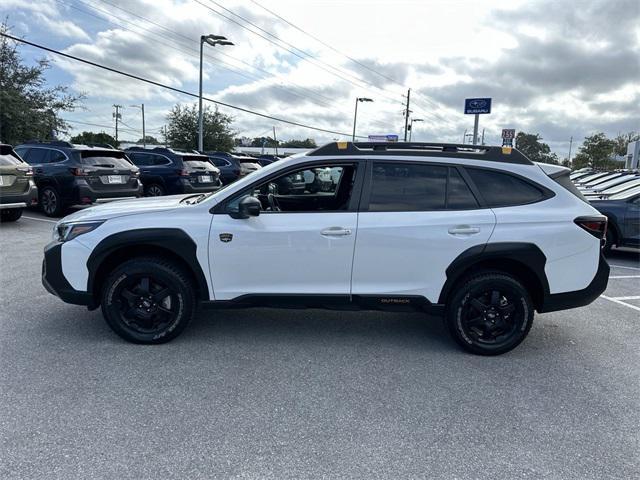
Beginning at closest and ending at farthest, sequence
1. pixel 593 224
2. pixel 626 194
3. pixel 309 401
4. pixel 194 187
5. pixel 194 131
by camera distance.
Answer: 1. pixel 309 401
2. pixel 593 224
3. pixel 626 194
4. pixel 194 187
5. pixel 194 131

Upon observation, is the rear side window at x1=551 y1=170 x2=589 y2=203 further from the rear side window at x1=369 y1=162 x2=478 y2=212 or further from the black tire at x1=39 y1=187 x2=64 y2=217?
the black tire at x1=39 y1=187 x2=64 y2=217

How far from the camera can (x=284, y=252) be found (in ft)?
12.3

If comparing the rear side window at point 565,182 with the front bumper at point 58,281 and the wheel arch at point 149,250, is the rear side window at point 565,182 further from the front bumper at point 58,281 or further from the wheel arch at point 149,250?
the front bumper at point 58,281

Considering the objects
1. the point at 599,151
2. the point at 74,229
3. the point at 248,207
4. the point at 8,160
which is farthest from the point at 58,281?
the point at 599,151

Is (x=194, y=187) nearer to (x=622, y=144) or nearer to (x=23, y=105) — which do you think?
(x=23, y=105)

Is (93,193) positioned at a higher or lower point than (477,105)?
lower

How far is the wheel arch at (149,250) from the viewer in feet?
12.4

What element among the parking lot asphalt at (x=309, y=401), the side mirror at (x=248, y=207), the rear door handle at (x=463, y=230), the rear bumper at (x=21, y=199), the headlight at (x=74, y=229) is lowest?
the parking lot asphalt at (x=309, y=401)

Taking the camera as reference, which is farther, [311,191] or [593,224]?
[311,191]

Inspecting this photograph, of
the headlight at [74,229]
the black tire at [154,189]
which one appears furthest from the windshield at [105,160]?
the headlight at [74,229]

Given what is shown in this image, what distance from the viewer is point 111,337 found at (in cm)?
409

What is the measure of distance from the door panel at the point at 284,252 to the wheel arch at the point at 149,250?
0.15 metres

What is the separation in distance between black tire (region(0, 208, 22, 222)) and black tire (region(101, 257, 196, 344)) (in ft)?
24.9

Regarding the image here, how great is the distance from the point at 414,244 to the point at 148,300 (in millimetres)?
2285
